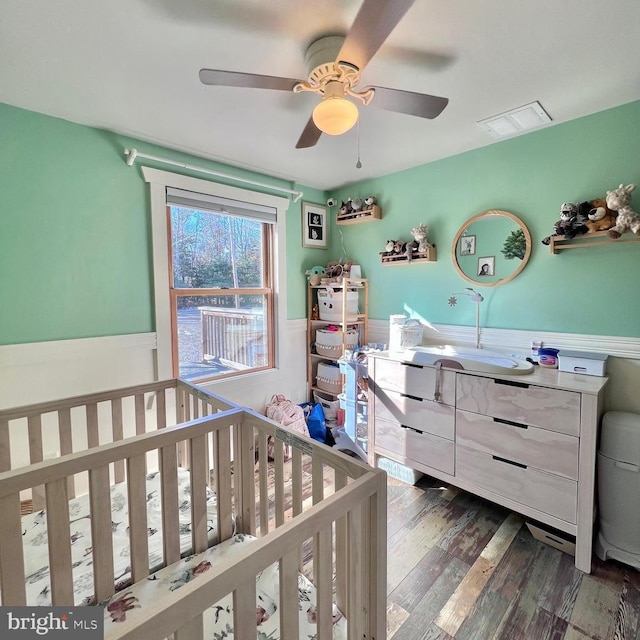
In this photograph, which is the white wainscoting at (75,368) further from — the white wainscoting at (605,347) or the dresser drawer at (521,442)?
the white wainscoting at (605,347)

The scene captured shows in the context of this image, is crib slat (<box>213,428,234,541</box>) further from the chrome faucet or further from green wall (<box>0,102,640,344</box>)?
the chrome faucet

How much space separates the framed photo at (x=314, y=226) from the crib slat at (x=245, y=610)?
2.71 m

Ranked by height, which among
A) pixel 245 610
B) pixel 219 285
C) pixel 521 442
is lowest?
pixel 521 442

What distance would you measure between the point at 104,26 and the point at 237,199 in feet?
4.63

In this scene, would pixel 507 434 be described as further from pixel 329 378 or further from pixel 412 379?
pixel 329 378

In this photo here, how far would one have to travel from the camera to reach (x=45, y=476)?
995 millimetres

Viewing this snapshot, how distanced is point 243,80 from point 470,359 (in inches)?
67.9

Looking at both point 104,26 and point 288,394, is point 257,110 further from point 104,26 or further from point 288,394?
point 288,394

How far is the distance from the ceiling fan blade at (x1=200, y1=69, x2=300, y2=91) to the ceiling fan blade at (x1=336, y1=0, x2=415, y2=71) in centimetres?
25

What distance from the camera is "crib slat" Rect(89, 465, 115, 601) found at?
1.06 metres

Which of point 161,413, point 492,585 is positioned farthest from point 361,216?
point 492,585

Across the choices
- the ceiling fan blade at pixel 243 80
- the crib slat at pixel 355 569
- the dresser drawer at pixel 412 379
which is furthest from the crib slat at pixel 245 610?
the dresser drawer at pixel 412 379

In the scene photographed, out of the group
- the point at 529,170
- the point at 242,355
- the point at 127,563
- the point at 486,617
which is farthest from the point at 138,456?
the point at 529,170

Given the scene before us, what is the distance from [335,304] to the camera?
2949mm
